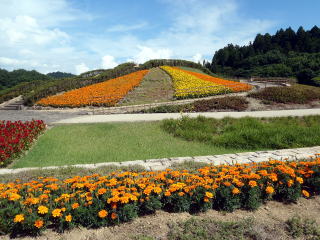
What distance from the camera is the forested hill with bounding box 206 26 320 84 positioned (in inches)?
1731

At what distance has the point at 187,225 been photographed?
3270mm

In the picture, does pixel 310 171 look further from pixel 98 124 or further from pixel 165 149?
pixel 98 124

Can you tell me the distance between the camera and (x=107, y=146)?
744 cm

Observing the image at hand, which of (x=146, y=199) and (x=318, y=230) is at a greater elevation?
(x=146, y=199)

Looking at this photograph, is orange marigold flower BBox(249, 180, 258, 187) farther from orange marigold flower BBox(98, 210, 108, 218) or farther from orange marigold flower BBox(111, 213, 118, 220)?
orange marigold flower BBox(98, 210, 108, 218)

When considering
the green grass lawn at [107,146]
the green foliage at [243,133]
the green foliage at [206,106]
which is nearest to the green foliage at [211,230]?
the green grass lawn at [107,146]

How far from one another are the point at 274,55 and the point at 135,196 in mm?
57262

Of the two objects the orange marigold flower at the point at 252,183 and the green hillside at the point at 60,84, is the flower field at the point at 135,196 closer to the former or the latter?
the orange marigold flower at the point at 252,183

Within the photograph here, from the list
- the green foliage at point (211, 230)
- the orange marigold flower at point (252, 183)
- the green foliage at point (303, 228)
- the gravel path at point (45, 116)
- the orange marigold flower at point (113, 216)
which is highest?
the gravel path at point (45, 116)

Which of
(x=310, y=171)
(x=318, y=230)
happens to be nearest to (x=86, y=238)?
(x=318, y=230)

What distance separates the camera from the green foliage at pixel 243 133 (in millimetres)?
7348

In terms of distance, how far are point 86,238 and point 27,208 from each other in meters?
0.90

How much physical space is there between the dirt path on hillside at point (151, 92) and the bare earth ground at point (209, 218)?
13.0 metres

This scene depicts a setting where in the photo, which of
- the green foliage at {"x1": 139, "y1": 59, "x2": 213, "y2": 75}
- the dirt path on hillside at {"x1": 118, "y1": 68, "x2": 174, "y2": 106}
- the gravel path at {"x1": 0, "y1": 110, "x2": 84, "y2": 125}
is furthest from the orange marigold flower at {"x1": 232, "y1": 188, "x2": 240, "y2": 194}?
the green foliage at {"x1": 139, "y1": 59, "x2": 213, "y2": 75}
